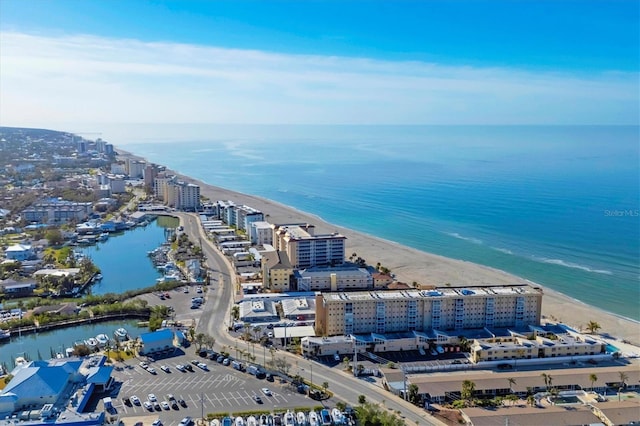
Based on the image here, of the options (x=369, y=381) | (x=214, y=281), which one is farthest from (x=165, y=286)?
(x=369, y=381)

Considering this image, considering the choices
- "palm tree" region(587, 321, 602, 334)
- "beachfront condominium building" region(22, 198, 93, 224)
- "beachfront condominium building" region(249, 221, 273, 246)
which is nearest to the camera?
"palm tree" region(587, 321, 602, 334)

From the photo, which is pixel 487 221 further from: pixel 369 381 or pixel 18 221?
pixel 18 221

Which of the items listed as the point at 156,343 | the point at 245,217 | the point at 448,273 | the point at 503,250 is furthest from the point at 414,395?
the point at 245,217

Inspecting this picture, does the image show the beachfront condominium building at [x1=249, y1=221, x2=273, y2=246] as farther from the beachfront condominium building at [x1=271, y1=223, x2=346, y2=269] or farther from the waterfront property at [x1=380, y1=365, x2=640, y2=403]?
the waterfront property at [x1=380, y1=365, x2=640, y2=403]

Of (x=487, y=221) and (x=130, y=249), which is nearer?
(x=130, y=249)

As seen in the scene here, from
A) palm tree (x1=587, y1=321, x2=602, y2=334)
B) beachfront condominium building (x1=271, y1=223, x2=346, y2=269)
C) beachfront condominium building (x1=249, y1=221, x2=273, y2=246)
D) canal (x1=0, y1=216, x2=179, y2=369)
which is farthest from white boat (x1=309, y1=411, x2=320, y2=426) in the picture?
beachfront condominium building (x1=249, y1=221, x2=273, y2=246)

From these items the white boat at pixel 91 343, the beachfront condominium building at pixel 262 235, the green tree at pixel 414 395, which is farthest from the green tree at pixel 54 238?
the green tree at pixel 414 395
